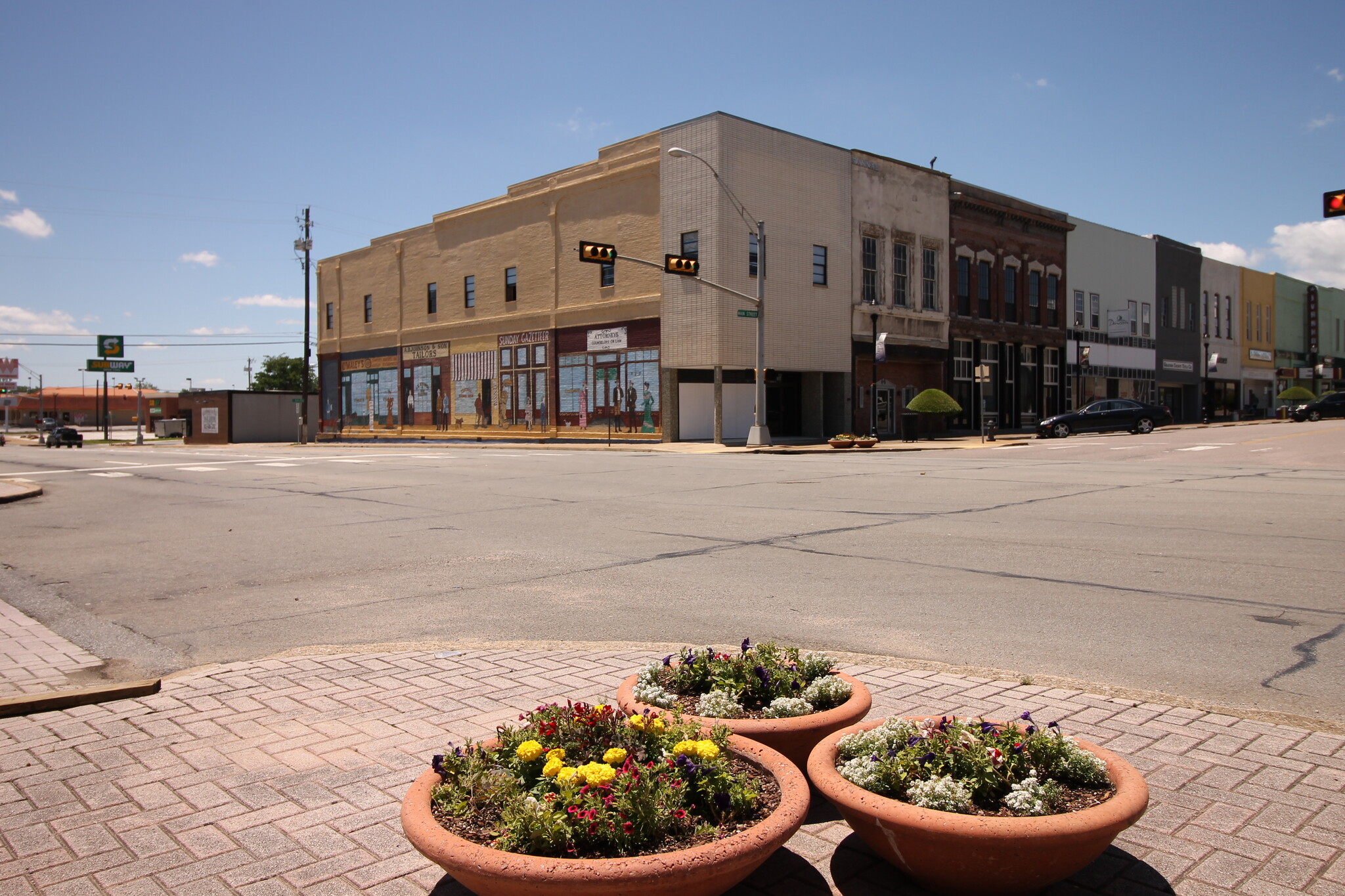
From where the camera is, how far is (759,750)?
10.3 ft

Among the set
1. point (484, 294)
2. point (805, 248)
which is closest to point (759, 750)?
point (805, 248)

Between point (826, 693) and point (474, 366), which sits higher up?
point (474, 366)

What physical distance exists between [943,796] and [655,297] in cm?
3563

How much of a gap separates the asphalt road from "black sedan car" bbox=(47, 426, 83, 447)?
4936 cm

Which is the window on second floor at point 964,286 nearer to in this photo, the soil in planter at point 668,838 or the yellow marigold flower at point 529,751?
the soil in planter at point 668,838

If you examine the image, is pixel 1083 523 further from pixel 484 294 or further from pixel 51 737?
pixel 484 294

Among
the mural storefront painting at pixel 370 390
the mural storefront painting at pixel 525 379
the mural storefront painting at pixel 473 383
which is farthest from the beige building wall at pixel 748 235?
the mural storefront painting at pixel 370 390

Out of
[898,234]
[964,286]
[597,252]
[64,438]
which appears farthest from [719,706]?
[64,438]

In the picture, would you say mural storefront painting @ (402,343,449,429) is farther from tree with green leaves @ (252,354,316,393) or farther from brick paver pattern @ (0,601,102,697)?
tree with green leaves @ (252,354,316,393)

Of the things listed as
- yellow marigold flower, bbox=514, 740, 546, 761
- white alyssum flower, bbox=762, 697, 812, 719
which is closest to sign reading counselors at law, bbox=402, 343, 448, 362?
white alyssum flower, bbox=762, 697, 812, 719

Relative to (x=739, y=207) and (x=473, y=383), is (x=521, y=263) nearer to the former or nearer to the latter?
(x=473, y=383)

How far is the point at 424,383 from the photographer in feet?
166

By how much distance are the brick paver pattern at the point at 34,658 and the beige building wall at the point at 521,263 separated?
31761 mm

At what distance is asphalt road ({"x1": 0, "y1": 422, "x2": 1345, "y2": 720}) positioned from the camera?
6.24 m
